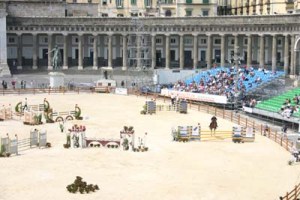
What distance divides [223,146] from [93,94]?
42442 mm

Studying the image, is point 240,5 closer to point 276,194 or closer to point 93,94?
point 93,94

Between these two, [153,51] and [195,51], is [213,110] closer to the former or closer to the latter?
[195,51]

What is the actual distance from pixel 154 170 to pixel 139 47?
6824 centimetres

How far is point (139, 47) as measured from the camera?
111m

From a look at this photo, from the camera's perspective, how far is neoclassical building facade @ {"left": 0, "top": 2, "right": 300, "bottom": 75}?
106m

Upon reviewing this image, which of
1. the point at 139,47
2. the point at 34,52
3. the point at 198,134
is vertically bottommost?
the point at 198,134

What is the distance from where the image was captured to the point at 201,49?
11525 cm

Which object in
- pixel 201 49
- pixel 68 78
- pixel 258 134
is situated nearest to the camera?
pixel 258 134

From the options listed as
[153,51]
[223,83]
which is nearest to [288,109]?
[223,83]

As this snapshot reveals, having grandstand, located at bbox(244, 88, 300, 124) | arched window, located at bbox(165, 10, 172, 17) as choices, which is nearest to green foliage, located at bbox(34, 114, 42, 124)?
grandstand, located at bbox(244, 88, 300, 124)

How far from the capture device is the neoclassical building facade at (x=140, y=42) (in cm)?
10550

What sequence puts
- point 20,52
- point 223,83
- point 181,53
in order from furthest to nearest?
point 20,52, point 181,53, point 223,83

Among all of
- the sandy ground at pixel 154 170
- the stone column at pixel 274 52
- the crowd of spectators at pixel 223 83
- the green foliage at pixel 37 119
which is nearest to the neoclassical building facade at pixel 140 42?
the stone column at pixel 274 52

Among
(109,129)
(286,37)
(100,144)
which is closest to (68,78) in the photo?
(286,37)
